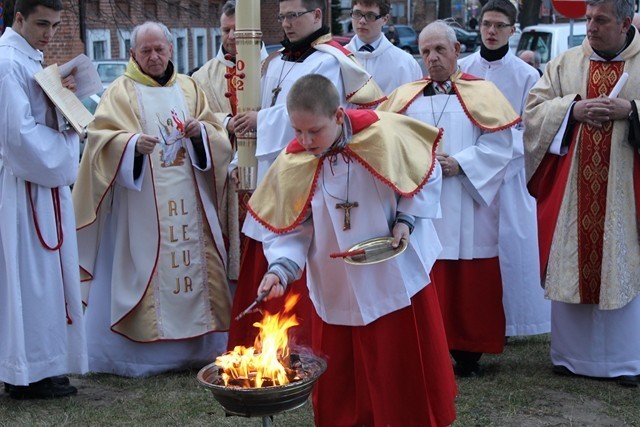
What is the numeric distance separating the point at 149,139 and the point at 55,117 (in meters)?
0.61

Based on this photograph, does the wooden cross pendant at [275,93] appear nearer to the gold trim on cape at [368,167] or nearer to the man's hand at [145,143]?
the man's hand at [145,143]

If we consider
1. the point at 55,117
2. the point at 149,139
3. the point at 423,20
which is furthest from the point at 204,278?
the point at 423,20

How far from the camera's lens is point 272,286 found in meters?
4.00

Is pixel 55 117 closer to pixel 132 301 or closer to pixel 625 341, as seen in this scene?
pixel 132 301

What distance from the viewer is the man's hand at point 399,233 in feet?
13.8

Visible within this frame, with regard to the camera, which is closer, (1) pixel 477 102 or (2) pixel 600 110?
(2) pixel 600 110

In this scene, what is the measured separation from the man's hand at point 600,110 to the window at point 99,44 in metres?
19.2

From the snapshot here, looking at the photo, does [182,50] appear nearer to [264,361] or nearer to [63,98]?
[63,98]

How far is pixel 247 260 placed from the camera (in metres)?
6.25

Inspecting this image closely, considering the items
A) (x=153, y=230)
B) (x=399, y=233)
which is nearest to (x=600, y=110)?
(x=399, y=233)

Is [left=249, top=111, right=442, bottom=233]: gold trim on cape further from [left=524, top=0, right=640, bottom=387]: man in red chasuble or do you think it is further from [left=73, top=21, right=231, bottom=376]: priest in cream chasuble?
[left=73, top=21, right=231, bottom=376]: priest in cream chasuble

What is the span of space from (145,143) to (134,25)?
17.1 m

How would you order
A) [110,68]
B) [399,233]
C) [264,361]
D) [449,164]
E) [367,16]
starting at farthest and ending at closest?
1. [110,68]
2. [367,16]
3. [449,164]
4. [399,233]
5. [264,361]

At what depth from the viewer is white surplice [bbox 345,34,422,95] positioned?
7434 mm
